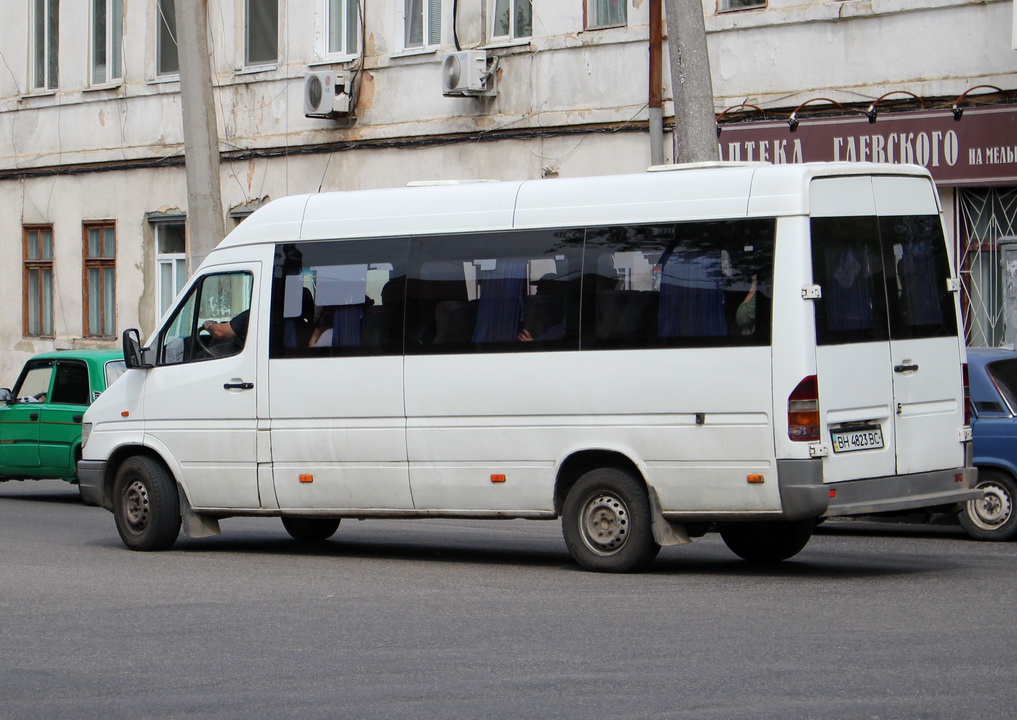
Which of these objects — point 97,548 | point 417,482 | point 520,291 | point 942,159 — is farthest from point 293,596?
point 942,159

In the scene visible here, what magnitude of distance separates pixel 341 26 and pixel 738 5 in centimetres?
701

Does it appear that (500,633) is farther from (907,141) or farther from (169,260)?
(169,260)

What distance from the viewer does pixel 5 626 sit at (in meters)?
9.23

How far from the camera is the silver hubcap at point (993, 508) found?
44.1 ft

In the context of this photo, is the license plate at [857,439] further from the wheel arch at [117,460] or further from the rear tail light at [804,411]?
the wheel arch at [117,460]

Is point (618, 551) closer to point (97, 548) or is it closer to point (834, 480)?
point (834, 480)

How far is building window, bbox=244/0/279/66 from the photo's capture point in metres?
26.3

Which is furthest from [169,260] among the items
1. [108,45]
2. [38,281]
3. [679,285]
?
[679,285]

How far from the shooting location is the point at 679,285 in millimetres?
10961

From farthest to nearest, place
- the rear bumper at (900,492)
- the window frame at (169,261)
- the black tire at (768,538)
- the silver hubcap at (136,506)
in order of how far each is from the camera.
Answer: the window frame at (169,261) → the silver hubcap at (136,506) → the black tire at (768,538) → the rear bumper at (900,492)

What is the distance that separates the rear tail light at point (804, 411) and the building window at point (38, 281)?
21.7 m

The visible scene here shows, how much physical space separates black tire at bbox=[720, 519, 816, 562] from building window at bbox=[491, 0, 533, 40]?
490 inches

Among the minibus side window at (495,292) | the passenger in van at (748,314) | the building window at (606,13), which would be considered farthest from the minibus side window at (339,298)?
the building window at (606,13)

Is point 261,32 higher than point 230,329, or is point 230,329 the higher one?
point 261,32
